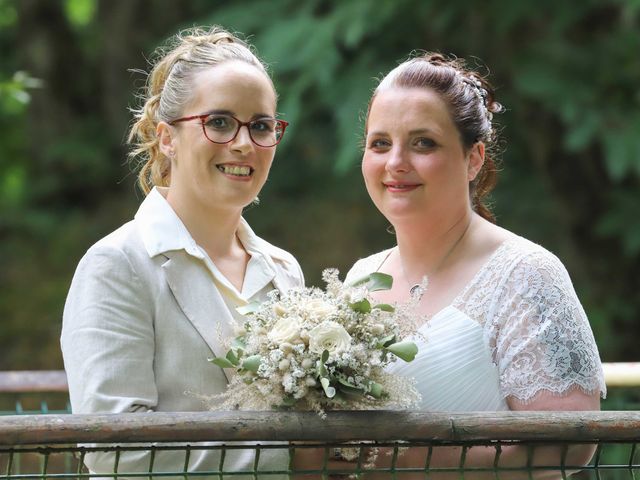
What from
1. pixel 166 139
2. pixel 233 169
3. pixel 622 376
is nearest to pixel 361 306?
pixel 233 169

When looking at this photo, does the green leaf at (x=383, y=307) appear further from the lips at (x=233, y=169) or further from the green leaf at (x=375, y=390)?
the lips at (x=233, y=169)

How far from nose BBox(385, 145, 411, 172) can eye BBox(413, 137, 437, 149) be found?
0.05 m

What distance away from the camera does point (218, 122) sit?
3178 millimetres

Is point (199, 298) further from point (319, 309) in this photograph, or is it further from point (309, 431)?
point (309, 431)

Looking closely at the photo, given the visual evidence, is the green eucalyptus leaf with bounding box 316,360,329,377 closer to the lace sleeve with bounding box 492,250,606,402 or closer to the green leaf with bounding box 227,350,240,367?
the green leaf with bounding box 227,350,240,367

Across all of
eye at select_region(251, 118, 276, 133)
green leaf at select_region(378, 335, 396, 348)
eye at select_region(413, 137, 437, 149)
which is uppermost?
eye at select_region(251, 118, 276, 133)

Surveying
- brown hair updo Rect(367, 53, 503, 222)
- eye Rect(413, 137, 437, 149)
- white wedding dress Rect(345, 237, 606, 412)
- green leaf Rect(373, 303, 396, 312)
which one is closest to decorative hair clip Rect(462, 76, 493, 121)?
brown hair updo Rect(367, 53, 503, 222)

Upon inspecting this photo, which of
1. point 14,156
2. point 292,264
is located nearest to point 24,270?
point 14,156

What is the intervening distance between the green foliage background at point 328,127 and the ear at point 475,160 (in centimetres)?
204

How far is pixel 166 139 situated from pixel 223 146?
23 centimetres

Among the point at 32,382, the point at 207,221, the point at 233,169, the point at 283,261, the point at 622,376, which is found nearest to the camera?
the point at 233,169

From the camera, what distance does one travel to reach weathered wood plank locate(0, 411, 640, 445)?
2.44 metres

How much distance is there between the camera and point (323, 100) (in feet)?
23.4

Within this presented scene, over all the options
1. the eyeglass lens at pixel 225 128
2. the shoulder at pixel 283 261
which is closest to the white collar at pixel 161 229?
the eyeglass lens at pixel 225 128
